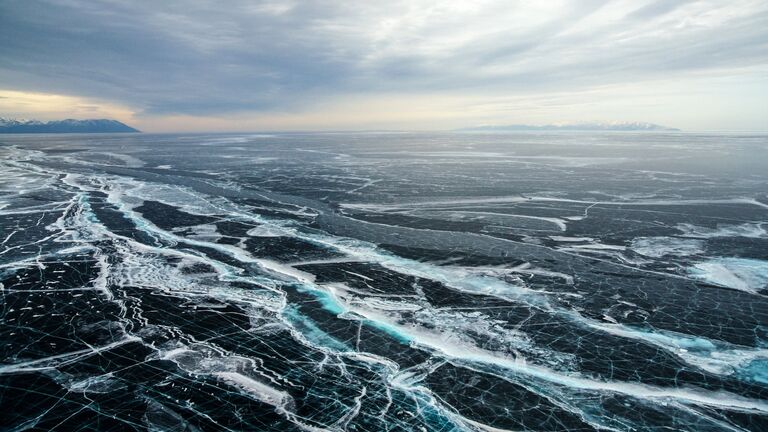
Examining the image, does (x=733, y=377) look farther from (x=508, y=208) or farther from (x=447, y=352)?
(x=508, y=208)

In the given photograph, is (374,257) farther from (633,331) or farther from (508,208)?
(508,208)

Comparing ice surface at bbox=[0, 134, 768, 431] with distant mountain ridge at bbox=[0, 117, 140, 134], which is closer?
ice surface at bbox=[0, 134, 768, 431]

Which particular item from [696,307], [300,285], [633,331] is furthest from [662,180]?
[300,285]

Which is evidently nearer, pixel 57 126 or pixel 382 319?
pixel 382 319

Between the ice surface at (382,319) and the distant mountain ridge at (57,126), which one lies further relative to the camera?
the distant mountain ridge at (57,126)

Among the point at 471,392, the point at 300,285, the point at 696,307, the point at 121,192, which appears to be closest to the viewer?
the point at 471,392

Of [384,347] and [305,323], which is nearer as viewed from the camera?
[384,347]

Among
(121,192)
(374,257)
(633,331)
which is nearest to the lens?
(633,331)

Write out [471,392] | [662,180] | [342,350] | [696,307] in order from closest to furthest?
[471,392] < [342,350] < [696,307] < [662,180]

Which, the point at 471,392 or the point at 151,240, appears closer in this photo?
the point at 471,392

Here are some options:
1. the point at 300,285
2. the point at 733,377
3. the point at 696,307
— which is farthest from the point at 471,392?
the point at 696,307
